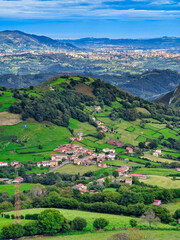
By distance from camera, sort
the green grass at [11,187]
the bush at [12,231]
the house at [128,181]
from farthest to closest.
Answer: the house at [128,181], the green grass at [11,187], the bush at [12,231]

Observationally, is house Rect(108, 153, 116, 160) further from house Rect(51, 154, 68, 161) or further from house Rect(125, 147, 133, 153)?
house Rect(51, 154, 68, 161)

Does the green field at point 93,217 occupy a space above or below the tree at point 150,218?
below

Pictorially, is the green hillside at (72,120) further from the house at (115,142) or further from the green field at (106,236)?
the green field at (106,236)

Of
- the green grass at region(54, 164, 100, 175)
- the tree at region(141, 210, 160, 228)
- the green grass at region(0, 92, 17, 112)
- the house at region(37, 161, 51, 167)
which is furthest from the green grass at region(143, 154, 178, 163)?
the tree at region(141, 210, 160, 228)

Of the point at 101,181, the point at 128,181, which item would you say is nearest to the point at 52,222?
the point at 128,181

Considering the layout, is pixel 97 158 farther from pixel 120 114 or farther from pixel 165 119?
pixel 165 119

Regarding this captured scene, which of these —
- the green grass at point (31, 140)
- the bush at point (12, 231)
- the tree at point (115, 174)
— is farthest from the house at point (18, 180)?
the bush at point (12, 231)
